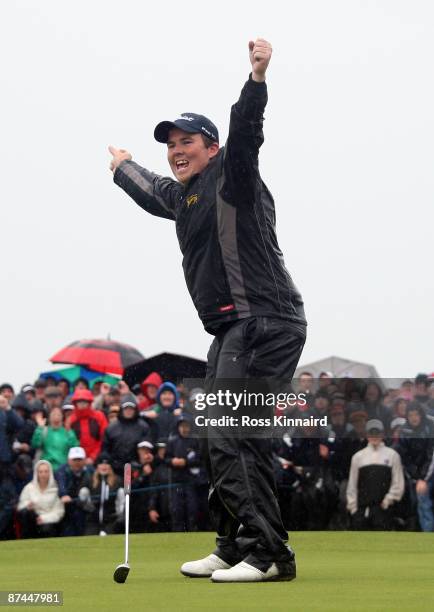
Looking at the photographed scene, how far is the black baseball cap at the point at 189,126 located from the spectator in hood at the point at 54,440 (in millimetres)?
8583

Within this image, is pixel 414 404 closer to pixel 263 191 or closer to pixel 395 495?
pixel 395 495

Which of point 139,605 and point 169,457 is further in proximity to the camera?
point 169,457

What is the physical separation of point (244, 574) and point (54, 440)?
30.0 ft

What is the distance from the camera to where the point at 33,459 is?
15102 mm

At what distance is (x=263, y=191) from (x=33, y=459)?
9.16 meters

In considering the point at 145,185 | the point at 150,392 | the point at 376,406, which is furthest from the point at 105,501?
the point at 145,185

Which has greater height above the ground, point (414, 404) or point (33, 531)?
point (414, 404)

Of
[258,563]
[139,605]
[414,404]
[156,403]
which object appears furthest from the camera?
[156,403]

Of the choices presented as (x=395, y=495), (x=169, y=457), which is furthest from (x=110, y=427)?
(x=395, y=495)

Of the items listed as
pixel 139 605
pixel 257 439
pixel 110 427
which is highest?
pixel 110 427

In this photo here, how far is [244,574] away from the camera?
20.5 feet

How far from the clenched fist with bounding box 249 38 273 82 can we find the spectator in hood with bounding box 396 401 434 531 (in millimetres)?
8370

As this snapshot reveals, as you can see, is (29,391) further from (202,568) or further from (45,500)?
(202,568)

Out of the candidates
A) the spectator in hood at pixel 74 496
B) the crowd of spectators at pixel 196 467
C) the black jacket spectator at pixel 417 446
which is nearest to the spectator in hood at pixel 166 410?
the crowd of spectators at pixel 196 467
